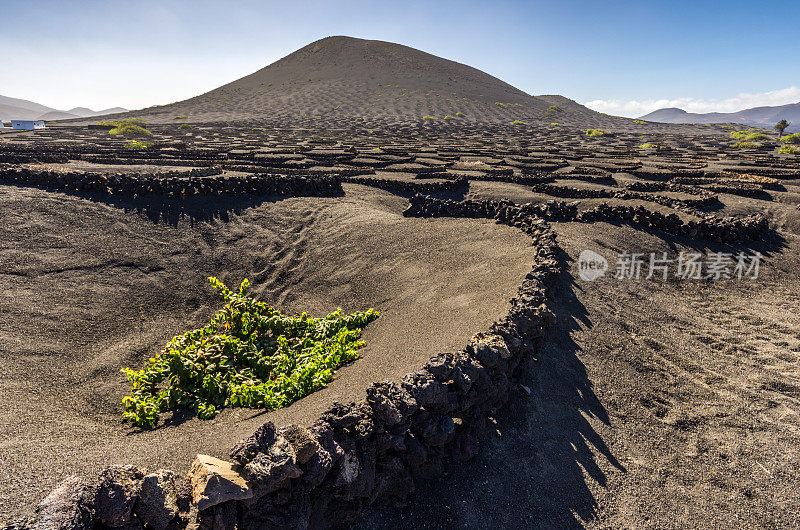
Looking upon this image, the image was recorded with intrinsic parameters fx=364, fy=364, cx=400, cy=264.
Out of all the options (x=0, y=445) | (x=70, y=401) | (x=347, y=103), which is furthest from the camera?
(x=347, y=103)

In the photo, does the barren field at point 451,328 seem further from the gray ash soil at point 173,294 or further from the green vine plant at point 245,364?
the green vine plant at point 245,364

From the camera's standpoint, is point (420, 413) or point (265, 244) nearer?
point (420, 413)

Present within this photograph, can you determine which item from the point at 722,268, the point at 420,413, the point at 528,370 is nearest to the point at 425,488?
the point at 420,413

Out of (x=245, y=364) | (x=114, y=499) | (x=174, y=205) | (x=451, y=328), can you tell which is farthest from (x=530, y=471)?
(x=174, y=205)

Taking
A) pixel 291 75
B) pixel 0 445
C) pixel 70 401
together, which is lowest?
pixel 70 401

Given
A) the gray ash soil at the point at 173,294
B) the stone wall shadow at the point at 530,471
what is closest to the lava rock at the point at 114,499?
the gray ash soil at the point at 173,294

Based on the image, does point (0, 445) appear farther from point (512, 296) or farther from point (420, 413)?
point (512, 296)
